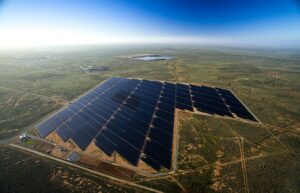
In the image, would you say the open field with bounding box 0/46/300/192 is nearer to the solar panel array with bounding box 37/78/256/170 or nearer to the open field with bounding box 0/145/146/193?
the open field with bounding box 0/145/146/193

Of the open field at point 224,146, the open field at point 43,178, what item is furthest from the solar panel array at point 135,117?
the open field at point 43,178

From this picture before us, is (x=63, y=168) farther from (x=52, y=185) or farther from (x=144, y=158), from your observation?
(x=144, y=158)

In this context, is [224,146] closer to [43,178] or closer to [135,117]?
[135,117]

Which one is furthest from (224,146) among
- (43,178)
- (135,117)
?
(43,178)

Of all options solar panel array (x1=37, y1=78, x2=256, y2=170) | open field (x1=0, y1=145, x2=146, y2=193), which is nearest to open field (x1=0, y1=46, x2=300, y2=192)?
open field (x1=0, y1=145, x2=146, y2=193)

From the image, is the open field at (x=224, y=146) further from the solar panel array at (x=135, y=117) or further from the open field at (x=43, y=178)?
the solar panel array at (x=135, y=117)

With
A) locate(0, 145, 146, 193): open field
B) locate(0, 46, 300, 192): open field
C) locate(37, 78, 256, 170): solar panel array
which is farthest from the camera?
locate(37, 78, 256, 170): solar panel array

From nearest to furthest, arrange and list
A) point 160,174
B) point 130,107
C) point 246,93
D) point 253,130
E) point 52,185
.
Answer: point 52,185 < point 160,174 < point 253,130 < point 130,107 < point 246,93

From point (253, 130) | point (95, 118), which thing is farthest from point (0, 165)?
point (253, 130)
